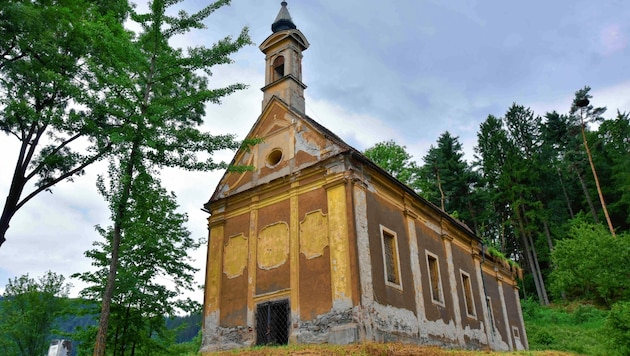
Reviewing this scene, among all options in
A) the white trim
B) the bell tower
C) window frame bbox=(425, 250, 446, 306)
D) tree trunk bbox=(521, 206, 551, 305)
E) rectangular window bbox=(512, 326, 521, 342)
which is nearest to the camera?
window frame bbox=(425, 250, 446, 306)

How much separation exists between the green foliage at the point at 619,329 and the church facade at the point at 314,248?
16.7ft

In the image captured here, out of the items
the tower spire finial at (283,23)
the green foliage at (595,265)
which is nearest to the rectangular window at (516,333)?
the green foliage at (595,265)

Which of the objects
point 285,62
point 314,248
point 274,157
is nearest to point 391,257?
point 314,248

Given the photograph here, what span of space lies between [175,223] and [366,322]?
8.43 meters

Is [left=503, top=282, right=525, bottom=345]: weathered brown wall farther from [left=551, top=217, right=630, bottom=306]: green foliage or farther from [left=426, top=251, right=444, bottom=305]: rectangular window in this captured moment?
[left=551, top=217, right=630, bottom=306]: green foliage

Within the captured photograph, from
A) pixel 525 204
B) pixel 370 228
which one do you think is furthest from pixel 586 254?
pixel 370 228

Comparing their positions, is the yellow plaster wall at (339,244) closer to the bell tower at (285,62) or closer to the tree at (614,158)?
the bell tower at (285,62)

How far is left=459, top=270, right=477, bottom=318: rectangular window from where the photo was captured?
1916 centimetres

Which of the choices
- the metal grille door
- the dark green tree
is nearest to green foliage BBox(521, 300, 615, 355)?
the dark green tree

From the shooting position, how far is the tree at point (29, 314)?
23.6 meters

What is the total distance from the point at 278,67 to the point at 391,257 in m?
8.96

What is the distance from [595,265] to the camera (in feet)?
104

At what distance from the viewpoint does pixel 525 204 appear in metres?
43.4

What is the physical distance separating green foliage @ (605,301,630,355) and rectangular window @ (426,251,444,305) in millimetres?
5667
